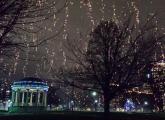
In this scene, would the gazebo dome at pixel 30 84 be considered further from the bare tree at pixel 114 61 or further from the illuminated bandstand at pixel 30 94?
the bare tree at pixel 114 61

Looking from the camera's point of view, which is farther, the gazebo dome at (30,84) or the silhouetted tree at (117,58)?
the gazebo dome at (30,84)

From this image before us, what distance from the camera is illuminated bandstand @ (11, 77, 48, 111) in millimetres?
64875

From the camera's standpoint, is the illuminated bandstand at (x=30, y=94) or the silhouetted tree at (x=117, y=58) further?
the illuminated bandstand at (x=30, y=94)

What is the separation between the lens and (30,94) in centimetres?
6562

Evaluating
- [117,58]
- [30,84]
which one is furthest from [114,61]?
[30,84]

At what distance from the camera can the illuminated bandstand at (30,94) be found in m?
64.9

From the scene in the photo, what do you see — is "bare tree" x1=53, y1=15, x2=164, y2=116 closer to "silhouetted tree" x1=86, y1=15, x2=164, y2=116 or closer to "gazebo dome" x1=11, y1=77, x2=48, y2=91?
"silhouetted tree" x1=86, y1=15, x2=164, y2=116

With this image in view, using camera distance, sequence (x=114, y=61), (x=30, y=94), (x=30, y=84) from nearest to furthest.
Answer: (x=114, y=61) < (x=30, y=84) < (x=30, y=94)

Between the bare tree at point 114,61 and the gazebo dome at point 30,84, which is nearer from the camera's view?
the bare tree at point 114,61

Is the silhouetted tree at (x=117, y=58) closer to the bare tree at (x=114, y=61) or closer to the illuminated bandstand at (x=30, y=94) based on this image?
the bare tree at (x=114, y=61)

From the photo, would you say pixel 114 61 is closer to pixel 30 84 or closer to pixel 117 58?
pixel 117 58

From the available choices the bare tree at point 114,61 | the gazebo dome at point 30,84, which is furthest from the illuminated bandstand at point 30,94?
the bare tree at point 114,61

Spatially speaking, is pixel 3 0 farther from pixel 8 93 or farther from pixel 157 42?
pixel 8 93

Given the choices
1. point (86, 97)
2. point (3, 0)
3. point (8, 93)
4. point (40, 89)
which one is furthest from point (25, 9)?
point (86, 97)
